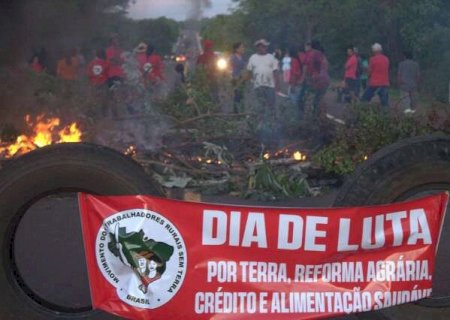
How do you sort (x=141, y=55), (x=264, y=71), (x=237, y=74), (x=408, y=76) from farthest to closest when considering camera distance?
(x=408, y=76)
(x=237, y=74)
(x=141, y=55)
(x=264, y=71)

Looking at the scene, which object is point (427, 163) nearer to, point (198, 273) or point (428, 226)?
point (428, 226)

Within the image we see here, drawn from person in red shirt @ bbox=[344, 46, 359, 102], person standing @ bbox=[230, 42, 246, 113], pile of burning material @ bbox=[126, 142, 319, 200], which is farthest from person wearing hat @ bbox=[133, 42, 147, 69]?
pile of burning material @ bbox=[126, 142, 319, 200]

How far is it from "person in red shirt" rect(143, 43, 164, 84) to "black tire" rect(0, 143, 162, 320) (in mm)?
11677

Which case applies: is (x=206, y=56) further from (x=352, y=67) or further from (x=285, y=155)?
(x=285, y=155)

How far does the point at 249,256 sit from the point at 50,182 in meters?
0.98

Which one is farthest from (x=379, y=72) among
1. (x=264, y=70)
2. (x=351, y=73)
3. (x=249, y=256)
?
(x=249, y=256)

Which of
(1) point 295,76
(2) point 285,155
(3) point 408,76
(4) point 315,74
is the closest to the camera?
(2) point 285,155

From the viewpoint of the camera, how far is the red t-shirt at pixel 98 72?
1600 cm

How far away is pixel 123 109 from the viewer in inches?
491

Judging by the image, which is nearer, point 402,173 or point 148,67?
point 402,173

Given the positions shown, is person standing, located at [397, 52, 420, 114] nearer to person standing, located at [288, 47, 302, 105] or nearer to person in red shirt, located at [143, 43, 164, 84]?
person standing, located at [288, 47, 302, 105]

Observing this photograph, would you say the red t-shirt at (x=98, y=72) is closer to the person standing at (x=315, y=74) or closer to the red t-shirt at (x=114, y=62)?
the red t-shirt at (x=114, y=62)

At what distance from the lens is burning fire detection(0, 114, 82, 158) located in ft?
28.3

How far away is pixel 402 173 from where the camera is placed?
3.70m
